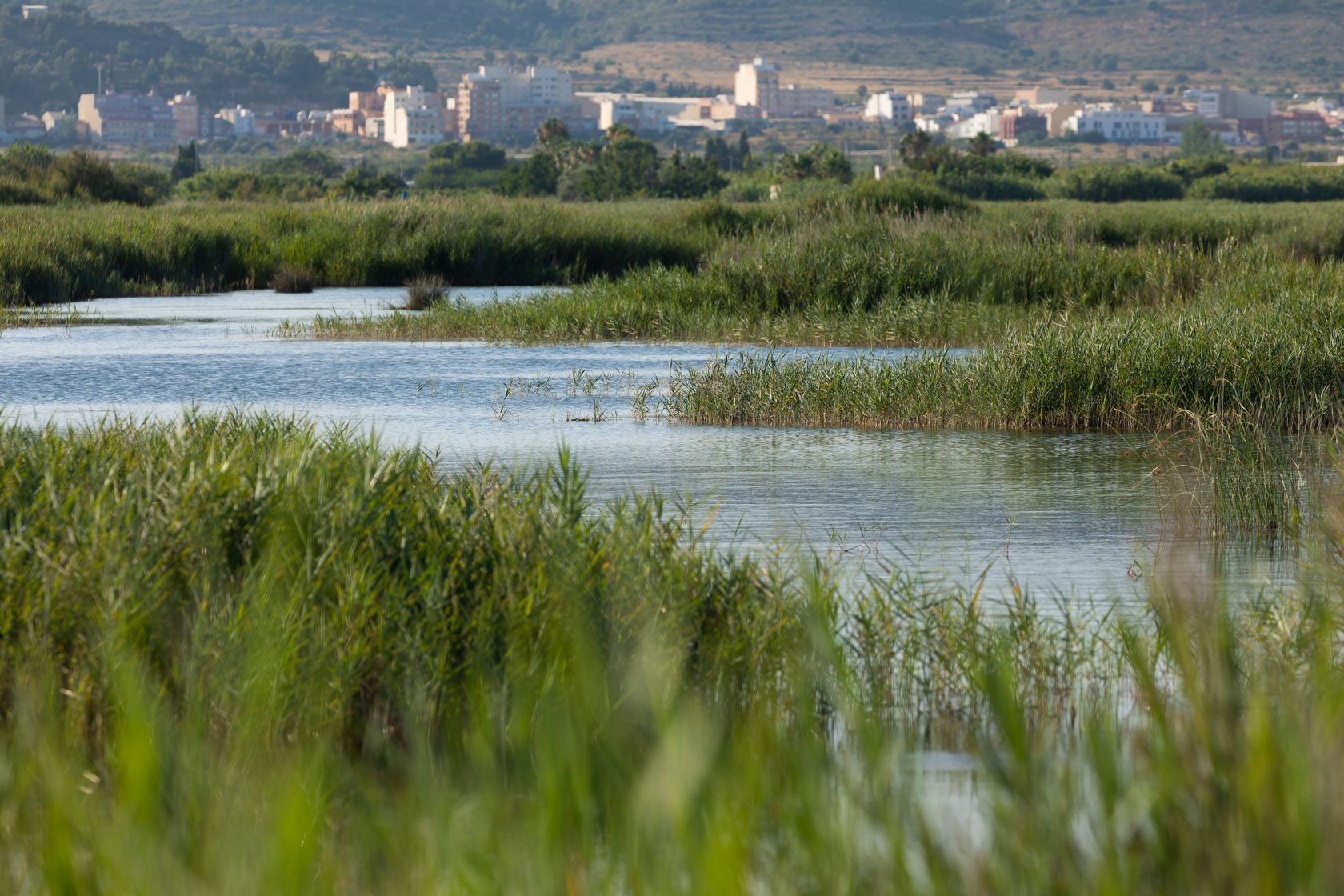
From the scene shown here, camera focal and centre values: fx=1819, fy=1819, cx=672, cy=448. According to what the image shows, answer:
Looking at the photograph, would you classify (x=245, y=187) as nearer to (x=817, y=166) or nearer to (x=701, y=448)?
(x=817, y=166)

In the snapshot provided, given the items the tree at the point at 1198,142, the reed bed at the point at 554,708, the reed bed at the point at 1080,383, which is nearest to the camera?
the reed bed at the point at 554,708

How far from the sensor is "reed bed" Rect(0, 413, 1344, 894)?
10.4 feet

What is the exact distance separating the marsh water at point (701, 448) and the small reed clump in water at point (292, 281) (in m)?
8.31

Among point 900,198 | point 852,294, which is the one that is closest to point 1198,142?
point 900,198

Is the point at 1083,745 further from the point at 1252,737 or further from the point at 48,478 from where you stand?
the point at 48,478

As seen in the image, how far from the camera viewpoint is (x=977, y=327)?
19766mm

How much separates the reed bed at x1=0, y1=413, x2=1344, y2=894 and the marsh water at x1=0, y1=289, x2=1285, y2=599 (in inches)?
27.3

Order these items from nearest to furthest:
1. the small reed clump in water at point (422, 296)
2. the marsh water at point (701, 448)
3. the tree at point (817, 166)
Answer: the marsh water at point (701, 448) → the small reed clump in water at point (422, 296) → the tree at point (817, 166)

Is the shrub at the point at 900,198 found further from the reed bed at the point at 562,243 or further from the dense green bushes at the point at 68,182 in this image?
the dense green bushes at the point at 68,182

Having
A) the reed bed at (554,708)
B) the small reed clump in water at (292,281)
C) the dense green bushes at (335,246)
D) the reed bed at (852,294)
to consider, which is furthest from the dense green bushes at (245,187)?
the reed bed at (554,708)

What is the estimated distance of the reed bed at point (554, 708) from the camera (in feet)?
10.4

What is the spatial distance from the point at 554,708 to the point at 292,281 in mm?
27619

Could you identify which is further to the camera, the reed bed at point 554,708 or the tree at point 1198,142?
the tree at point 1198,142

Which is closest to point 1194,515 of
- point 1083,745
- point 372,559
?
point 1083,745
